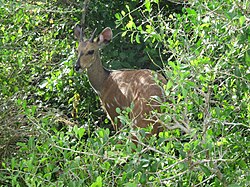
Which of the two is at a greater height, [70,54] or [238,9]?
[238,9]

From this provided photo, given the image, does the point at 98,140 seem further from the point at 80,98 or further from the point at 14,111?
the point at 80,98

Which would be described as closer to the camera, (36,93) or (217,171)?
(217,171)

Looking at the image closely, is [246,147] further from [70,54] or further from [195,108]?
[70,54]

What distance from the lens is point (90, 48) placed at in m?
7.45

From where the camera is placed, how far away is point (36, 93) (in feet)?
23.9

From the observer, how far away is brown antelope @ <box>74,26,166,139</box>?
662 centimetres

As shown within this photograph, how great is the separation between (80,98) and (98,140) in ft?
11.5

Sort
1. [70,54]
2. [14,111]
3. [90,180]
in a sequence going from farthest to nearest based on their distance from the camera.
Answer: [70,54] < [14,111] < [90,180]

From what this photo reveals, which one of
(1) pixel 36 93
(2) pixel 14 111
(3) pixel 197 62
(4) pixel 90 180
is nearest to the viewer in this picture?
(3) pixel 197 62

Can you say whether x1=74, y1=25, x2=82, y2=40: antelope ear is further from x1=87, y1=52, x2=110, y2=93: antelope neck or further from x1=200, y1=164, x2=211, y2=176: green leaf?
x1=200, y1=164, x2=211, y2=176: green leaf

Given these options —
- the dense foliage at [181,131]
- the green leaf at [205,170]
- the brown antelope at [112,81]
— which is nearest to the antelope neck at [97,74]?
the brown antelope at [112,81]

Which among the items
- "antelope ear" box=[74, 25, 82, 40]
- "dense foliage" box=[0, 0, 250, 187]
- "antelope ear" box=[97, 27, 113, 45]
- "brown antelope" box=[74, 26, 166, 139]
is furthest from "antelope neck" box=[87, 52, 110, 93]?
"dense foliage" box=[0, 0, 250, 187]

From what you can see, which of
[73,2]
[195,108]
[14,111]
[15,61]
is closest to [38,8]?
[73,2]

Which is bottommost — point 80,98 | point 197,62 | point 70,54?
point 80,98
